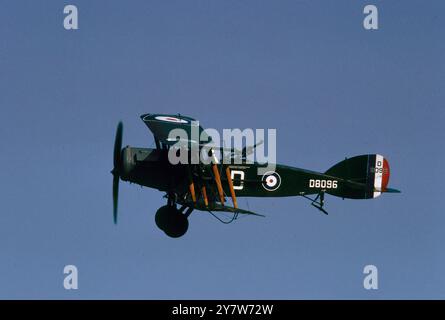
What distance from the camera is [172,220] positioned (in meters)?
29.8

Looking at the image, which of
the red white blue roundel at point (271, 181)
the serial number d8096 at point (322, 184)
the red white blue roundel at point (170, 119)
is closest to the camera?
the red white blue roundel at point (271, 181)

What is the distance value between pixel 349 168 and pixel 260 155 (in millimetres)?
3735

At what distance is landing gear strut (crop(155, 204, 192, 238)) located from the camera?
29.9 meters

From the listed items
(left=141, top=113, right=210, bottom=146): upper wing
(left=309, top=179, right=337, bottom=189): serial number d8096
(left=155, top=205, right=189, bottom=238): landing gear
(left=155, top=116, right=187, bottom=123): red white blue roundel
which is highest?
(left=155, top=116, right=187, bottom=123): red white blue roundel

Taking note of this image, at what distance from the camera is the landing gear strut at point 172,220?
98.0 ft

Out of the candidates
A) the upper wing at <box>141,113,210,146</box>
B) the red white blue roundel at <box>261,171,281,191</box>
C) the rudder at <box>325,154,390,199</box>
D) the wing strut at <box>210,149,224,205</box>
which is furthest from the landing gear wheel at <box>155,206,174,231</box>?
the rudder at <box>325,154,390,199</box>

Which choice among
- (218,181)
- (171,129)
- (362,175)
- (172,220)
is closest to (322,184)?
(362,175)

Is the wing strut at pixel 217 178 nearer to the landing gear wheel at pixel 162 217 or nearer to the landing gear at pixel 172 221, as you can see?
the landing gear at pixel 172 221

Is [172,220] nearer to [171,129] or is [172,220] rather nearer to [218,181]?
[218,181]

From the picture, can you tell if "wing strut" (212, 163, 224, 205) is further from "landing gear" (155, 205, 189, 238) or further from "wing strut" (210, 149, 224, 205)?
"landing gear" (155, 205, 189, 238)

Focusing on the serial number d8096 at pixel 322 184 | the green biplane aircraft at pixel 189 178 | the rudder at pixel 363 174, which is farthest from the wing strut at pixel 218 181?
the rudder at pixel 363 174
